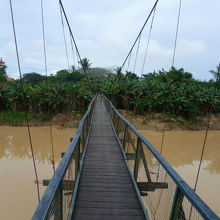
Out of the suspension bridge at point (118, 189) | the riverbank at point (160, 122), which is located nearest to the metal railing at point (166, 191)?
the suspension bridge at point (118, 189)

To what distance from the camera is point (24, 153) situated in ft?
28.1

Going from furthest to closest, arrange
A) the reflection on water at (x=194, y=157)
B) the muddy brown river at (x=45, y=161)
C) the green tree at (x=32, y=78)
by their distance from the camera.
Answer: the green tree at (x=32, y=78) < the reflection on water at (x=194, y=157) < the muddy brown river at (x=45, y=161)

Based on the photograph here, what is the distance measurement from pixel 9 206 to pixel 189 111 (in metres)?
14.3

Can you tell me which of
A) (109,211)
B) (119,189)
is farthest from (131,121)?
(109,211)

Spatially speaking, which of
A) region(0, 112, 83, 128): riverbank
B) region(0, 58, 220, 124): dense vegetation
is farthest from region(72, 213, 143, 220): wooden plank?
region(0, 58, 220, 124): dense vegetation

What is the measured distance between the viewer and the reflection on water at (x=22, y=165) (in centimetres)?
456

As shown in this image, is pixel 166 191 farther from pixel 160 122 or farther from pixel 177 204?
pixel 160 122

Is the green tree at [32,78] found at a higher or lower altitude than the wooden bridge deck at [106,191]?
higher

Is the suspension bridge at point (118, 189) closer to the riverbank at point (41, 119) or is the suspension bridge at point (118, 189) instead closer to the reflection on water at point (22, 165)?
the reflection on water at point (22, 165)

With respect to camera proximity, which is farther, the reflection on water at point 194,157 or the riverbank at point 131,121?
the riverbank at point 131,121

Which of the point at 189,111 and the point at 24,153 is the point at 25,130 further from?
the point at 189,111

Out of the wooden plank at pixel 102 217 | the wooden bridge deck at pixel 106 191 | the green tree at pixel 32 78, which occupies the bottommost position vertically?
the wooden bridge deck at pixel 106 191

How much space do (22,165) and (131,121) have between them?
8956mm

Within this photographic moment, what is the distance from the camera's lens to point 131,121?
13.9m
